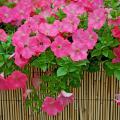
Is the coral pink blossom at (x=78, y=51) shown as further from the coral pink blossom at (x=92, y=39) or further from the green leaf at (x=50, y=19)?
the green leaf at (x=50, y=19)

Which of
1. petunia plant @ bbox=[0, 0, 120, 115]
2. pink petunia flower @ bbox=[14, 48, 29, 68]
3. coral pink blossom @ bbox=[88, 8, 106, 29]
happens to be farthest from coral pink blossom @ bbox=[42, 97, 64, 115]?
coral pink blossom @ bbox=[88, 8, 106, 29]

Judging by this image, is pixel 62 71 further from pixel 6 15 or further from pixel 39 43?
pixel 6 15

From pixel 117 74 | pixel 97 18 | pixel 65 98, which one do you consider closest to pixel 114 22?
pixel 97 18

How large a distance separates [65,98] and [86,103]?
0.09 meters

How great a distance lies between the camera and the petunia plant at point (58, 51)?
3.43 feet

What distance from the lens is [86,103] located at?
1157mm

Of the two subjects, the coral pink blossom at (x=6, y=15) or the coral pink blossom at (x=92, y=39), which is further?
the coral pink blossom at (x=6, y=15)

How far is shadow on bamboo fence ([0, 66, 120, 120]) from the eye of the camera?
3.74 feet

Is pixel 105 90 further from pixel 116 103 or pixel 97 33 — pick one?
pixel 97 33

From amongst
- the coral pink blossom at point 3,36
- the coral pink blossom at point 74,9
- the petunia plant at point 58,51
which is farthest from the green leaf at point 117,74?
the coral pink blossom at point 3,36

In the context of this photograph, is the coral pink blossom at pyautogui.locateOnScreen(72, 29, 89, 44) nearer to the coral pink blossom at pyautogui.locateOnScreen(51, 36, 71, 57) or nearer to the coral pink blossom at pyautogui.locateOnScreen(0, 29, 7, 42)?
the coral pink blossom at pyautogui.locateOnScreen(51, 36, 71, 57)

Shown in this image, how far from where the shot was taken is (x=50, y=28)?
1071 millimetres

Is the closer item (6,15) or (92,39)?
(92,39)

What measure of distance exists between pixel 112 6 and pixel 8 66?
383 millimetres
